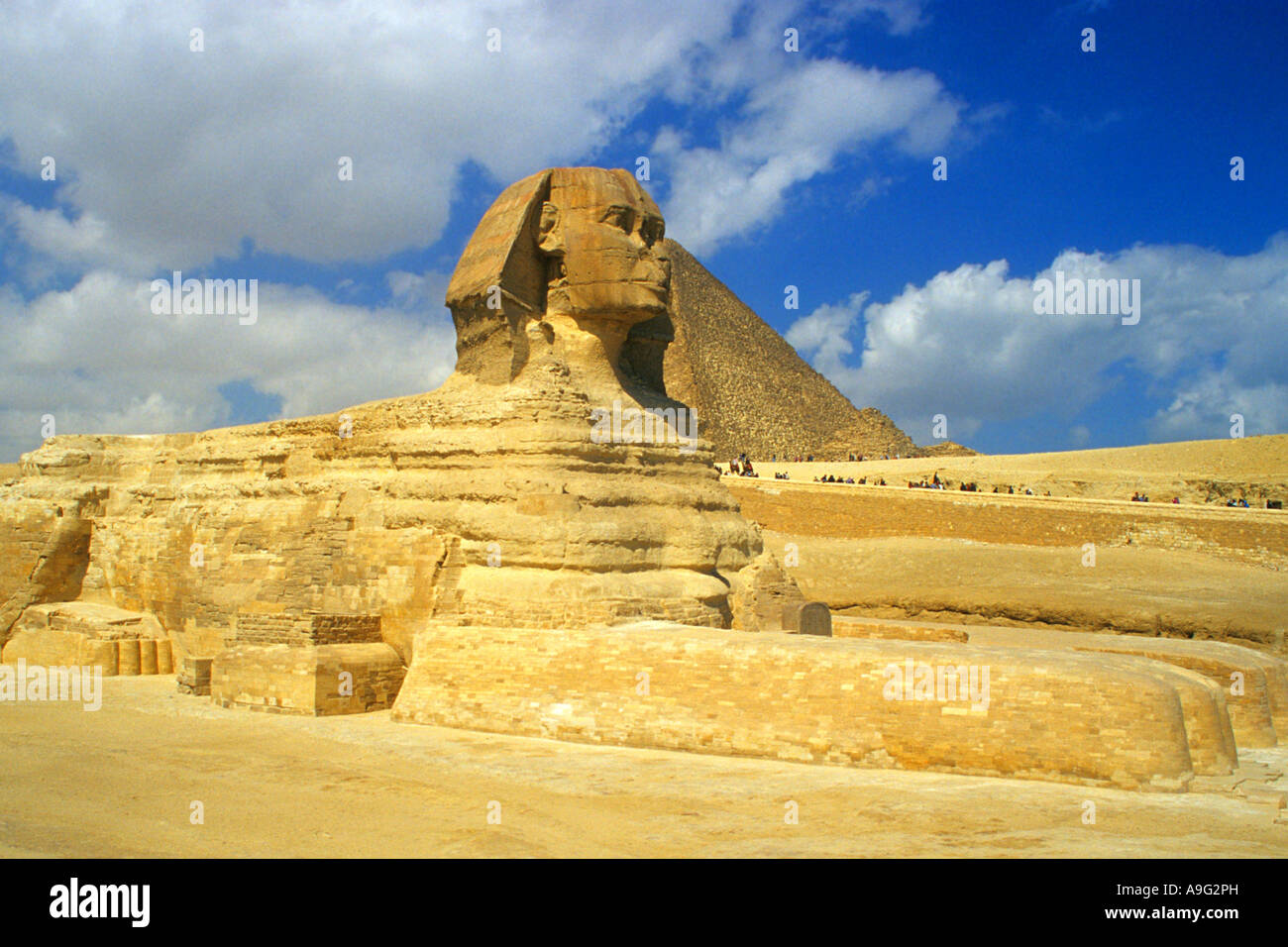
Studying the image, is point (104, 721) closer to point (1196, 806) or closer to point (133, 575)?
point (133, 575)

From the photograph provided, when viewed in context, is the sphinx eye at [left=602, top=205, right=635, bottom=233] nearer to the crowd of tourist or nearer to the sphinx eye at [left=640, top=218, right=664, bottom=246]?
the sphinx eye at [left=640, top=218, right=664, bottom=246]

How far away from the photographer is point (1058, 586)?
56.3 feet

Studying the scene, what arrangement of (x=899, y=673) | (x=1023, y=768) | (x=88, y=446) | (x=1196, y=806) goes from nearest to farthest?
(x=1196, y=806) < (x=1023, y=768) < (x=899, y=673) < (x=88, y=446)

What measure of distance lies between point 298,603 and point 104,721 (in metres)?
2.10

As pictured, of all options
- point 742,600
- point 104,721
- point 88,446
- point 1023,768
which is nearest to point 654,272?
point 742,600

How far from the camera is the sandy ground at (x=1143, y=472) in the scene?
32094 mm

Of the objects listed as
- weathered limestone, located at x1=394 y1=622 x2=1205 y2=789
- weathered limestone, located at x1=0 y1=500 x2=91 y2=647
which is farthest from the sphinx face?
weathered limestone, located at x1=0 y1=500 x2=91 y2=647

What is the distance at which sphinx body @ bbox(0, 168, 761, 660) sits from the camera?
9.09 meters

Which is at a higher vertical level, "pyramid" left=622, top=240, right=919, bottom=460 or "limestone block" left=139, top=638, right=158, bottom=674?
"pyramid" left=622, top=240, right=919, bottom=460

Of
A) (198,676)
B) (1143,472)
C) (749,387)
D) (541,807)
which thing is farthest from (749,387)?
(541,807)

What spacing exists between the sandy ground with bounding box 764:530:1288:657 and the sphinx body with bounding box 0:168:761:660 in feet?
21.2

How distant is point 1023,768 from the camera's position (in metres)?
6.35

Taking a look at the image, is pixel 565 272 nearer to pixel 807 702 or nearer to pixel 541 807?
pixel 807 702

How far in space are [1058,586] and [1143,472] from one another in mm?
22316
